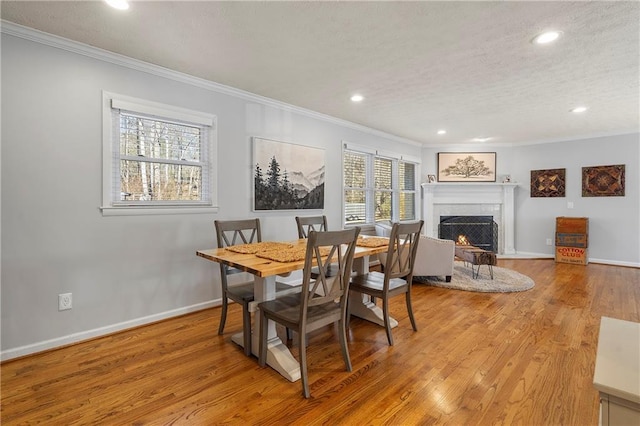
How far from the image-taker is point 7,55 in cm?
226

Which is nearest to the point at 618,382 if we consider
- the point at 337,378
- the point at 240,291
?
the point at 337,378

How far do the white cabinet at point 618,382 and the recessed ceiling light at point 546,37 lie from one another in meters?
2.20

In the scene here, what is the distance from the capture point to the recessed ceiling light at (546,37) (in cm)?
230

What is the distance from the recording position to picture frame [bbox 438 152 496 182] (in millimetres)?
6801

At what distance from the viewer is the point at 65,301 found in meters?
2.53

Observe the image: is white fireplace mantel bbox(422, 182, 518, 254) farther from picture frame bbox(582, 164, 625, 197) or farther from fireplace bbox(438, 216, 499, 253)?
picture frame bbox(582, 164, 625, 197)

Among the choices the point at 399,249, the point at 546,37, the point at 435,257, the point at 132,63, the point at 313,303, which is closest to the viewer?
the point at 313,303

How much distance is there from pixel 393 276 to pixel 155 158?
244cm

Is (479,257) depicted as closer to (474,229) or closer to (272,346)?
(474,229)

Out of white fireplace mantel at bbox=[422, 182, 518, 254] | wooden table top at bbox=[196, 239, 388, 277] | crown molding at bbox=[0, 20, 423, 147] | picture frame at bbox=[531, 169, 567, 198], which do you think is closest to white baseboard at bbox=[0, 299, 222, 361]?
wooden table top at bbox=[196, 239, 388, 277]

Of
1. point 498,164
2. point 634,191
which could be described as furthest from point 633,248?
point 498,164

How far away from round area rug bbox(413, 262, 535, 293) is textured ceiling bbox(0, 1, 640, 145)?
2.34m

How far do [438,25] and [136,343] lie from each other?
131 inches

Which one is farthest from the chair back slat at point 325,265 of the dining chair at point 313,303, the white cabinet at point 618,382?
the white cabinet at point 618,382
